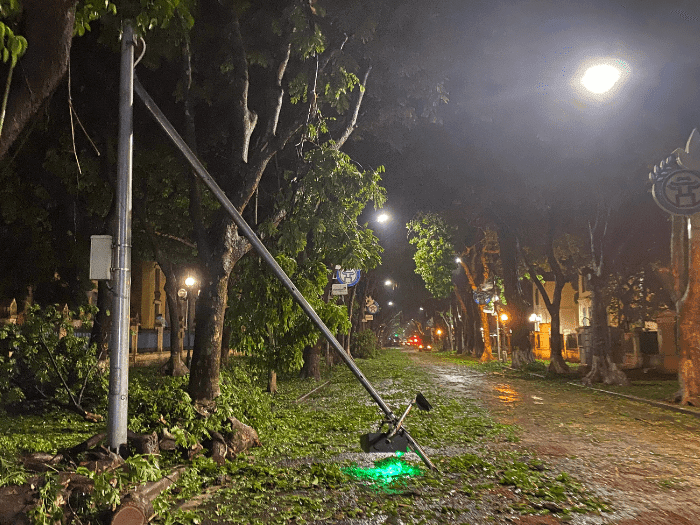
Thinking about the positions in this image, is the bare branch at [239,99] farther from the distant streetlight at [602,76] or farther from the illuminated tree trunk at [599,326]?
the illuminated tree trunk at [599,326]

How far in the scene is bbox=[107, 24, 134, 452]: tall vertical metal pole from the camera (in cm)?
653

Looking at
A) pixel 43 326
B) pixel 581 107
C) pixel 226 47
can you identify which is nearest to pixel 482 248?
pixel 581 107

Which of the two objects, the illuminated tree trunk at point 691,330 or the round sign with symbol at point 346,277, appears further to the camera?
the round sign with symbol at point 346,277

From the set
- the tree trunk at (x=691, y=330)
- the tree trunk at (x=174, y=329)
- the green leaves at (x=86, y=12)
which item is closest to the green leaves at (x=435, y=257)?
the tree trunk at (x=174, y=329)

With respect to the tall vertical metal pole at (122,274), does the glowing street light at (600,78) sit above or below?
above

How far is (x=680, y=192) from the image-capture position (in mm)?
13680

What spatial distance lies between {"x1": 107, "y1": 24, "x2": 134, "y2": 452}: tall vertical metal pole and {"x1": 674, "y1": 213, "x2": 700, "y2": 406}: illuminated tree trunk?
13.1 metres

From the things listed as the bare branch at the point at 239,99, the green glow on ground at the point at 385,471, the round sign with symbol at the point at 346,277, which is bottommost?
the green glow on ground at the point at 385,471

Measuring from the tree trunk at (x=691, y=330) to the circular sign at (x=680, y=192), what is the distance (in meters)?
0.84

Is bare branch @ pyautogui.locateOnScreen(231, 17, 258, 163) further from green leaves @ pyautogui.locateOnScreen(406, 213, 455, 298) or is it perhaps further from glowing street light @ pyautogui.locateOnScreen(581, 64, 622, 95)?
green leaves @ pyautogui.locateOnScreen(406, 213, 455, 298)

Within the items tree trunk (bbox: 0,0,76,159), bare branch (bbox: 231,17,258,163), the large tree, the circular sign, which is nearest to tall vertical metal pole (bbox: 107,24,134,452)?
tree trunk (bbox: 0,0,76,159)

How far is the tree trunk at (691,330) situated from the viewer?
14172 mm

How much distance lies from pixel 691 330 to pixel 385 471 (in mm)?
10529

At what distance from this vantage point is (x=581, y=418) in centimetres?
1255
